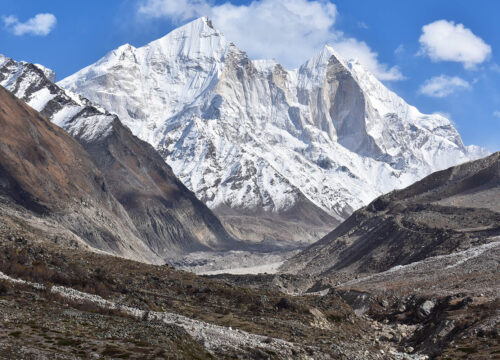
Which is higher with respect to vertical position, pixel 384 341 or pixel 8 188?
pixel 8 188

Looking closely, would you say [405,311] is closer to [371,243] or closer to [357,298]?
[357,298]

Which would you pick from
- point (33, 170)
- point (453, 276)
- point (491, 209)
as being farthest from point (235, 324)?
point (33, 170)

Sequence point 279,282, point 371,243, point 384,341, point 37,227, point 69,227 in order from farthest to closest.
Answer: point 69,227 → point 371,243 → point 37,227 → point 279,282 → point 384,341

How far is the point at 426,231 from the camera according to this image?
152m

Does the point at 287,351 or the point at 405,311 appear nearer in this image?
the point at 287,351

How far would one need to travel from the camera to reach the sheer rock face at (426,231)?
135 m

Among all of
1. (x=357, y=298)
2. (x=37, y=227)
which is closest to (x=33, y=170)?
(x=37, y=227)

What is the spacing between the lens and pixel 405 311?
79500 mm

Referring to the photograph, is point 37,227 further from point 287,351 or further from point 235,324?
point 287,351

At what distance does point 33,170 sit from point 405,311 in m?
138

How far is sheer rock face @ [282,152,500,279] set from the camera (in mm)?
134625

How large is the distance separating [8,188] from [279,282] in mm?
84313

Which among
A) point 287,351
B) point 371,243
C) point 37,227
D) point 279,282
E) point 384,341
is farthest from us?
point 371,243

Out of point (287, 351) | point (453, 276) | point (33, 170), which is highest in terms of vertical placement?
point (33, 170)
